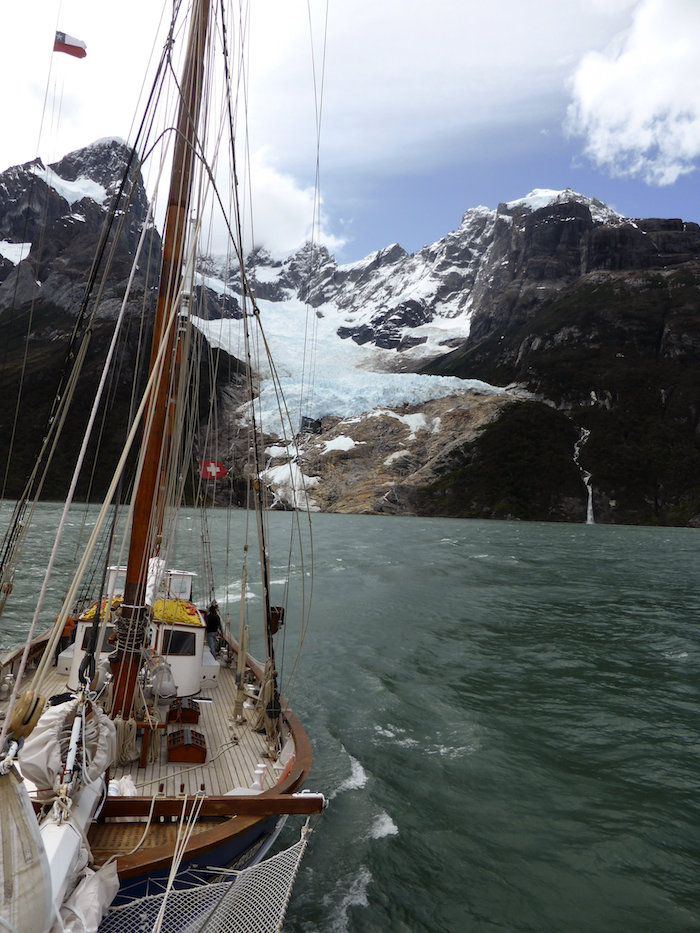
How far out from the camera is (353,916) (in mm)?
9156

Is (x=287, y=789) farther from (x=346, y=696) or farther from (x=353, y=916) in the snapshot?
(x=346, y=696)

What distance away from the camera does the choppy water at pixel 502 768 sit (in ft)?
31.6

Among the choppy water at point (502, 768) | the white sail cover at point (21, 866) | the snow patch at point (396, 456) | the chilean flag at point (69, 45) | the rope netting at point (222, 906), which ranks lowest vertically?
the choppy water at point (502, 768)

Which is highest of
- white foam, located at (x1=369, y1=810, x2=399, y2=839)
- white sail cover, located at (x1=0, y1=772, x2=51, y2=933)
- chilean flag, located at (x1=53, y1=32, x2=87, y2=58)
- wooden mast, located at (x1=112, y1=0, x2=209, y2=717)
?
chilean flag, located at (x1=53, y1=32, x2=87, y2=58)

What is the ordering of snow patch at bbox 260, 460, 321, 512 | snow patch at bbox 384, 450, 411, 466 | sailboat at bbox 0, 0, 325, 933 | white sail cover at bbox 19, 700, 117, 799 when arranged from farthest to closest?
snow patch at bbox 384, 450, 411, 466, snow patch at bbox 260, 460, 321, 512, white sail cover at bbox 19, 700, 117, 799, sailboat at bbox 0, 0, 325, 933

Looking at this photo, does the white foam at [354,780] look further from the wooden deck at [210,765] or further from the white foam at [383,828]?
the wooden deck at [210,765]

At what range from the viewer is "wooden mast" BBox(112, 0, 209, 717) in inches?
373

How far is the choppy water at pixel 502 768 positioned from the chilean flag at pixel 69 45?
1693cm

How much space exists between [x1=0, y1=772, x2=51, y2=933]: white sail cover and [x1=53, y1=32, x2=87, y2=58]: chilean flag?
47.1 feet

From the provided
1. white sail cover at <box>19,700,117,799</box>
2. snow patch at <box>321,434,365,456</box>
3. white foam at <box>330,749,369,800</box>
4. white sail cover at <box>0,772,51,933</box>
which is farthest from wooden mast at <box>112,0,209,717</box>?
snow patch at <box>321,434,365,456</box>

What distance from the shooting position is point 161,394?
9.68 meters

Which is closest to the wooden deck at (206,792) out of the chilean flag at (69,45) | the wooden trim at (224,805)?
the wooden trim at (224,805)

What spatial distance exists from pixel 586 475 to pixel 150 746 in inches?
5522

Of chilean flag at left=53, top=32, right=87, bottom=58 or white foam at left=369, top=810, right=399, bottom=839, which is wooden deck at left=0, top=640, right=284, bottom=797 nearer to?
white foam at left=369, top=810, right=399, bottom=839
